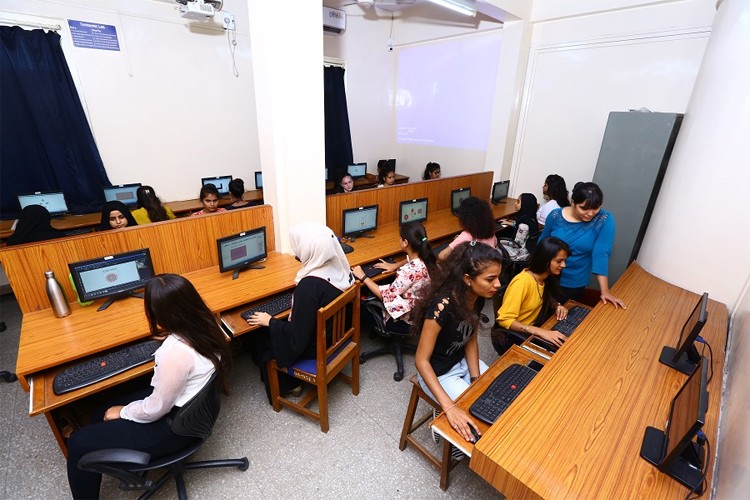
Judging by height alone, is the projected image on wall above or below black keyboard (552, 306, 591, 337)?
above

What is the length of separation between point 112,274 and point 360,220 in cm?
185

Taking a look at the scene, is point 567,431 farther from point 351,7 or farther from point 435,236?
point 351,7

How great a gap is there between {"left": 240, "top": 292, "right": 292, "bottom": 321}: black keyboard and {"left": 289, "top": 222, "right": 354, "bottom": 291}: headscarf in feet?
0.91

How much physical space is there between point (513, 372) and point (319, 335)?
2.90 feet

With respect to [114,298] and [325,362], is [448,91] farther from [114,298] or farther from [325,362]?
[114,298]

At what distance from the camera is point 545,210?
357 cm

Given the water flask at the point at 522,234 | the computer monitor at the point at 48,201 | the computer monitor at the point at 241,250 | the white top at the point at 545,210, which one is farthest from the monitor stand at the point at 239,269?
the white top at the point at 545,210

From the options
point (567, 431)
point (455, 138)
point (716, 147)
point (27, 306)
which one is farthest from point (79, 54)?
point (716, 147)

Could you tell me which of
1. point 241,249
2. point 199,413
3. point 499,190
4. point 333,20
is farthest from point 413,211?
point 333,20

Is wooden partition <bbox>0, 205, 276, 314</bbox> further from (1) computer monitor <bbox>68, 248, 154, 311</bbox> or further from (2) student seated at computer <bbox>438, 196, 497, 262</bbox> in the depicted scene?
(2) student seated at computer <bbox>438, 196, 497, 262</bbox>

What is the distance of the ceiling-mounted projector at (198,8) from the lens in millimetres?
3732

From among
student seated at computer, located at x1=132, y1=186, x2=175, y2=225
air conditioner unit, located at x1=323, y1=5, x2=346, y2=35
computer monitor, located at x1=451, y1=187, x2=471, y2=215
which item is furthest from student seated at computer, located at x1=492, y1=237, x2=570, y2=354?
air conditioner unit, located at x1=323, y1=5, x2=346, y2=35

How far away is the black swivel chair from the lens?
1233 millimetres

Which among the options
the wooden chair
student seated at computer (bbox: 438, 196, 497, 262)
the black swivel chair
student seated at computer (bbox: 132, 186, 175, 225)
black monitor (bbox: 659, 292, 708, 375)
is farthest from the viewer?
student seated at computer (bbox: 132, 186, 175, 225)
